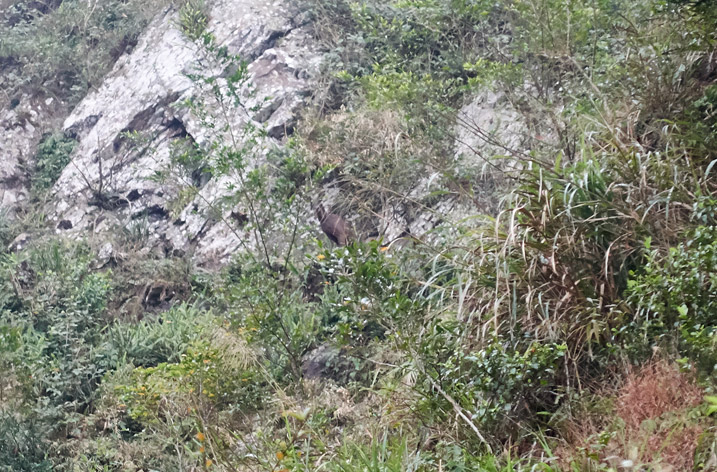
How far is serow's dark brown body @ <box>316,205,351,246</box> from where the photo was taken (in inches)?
255

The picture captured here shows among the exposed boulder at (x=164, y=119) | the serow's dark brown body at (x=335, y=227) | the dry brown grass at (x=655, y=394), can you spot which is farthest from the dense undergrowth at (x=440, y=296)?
the exposed boulder at (x=164, y=119)

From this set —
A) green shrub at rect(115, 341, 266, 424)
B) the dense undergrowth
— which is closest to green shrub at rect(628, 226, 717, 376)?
the dense undergrowth

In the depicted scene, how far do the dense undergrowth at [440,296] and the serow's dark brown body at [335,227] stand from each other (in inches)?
9.6

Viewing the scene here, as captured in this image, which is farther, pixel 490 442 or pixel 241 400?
pixel 241 400

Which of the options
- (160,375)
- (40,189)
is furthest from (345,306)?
(40,189)

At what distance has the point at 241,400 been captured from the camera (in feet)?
16.0

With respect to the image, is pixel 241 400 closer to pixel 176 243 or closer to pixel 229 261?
pixel 229 261

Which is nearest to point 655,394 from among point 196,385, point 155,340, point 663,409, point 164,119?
point 663,409

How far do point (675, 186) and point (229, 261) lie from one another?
15.7ft

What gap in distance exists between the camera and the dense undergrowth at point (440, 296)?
9.29 ft

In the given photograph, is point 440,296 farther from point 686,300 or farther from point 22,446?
point 22,446

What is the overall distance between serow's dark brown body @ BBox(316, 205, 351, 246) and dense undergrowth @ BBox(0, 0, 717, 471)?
243 mm

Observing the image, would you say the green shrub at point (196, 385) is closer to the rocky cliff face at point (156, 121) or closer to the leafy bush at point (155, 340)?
the leafy bush at point (155, 340)

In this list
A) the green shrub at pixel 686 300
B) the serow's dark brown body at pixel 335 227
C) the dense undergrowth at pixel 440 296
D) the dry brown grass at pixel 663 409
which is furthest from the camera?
the serow's dark brown body at pixel 335 227
